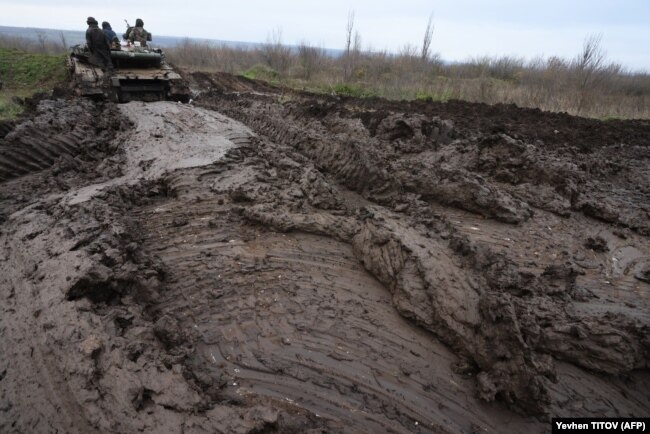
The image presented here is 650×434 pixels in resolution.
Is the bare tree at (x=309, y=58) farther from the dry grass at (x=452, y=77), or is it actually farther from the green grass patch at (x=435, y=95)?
the green grass patch at (x=435, y=95)

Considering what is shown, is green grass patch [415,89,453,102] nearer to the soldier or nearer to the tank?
the tank

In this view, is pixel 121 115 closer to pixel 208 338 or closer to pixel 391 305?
pixel 208 338

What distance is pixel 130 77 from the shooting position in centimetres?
923

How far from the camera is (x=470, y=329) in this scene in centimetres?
270

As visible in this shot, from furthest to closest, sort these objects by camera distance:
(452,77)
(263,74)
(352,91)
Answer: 1. (263,74)
2. (452,77)
3. (352,91)

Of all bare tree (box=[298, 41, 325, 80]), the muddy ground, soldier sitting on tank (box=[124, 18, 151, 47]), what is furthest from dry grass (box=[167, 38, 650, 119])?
the muddy ground

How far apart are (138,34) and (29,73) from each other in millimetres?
9020

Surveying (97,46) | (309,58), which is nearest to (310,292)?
(97,46)

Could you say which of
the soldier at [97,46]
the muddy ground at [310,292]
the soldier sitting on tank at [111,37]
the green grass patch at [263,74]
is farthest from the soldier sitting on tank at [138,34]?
the green grass patch at [263,74]

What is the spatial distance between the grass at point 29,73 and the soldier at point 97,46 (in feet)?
20.9

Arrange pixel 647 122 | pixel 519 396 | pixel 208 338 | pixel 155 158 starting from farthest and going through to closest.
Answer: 1. pixel 647 122
2. pixel 155 158
3. pixel 208 338
4. pixel 519 396

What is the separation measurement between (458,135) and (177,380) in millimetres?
6156

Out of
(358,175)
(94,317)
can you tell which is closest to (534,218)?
(358,175)

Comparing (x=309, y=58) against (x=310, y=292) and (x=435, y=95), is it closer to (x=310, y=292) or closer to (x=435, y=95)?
(x=435, y=95)
